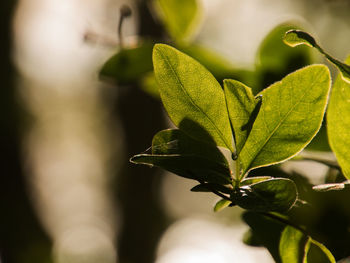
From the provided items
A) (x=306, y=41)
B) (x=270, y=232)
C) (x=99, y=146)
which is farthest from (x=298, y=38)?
(x=99, y=146)

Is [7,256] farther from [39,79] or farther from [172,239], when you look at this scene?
[39,79]

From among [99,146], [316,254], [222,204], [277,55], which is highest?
[277,55]

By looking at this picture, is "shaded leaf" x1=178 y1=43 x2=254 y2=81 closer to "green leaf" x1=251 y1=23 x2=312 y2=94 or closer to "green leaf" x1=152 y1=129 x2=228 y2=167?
"green leaf" x1=251 y1=23 x2=312 y2=94

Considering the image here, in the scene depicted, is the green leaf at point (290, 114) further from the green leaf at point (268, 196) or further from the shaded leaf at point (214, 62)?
the shaded leaf at point (214, 62)

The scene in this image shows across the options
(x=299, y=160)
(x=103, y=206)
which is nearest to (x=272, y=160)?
(x=299, y=160)

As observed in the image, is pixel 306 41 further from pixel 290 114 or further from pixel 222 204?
pixel 222 204

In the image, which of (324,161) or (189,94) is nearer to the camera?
(189,94)

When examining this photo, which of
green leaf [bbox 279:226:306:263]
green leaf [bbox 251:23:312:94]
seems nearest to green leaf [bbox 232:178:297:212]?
green leaf [bbox 279:226:306:263]
